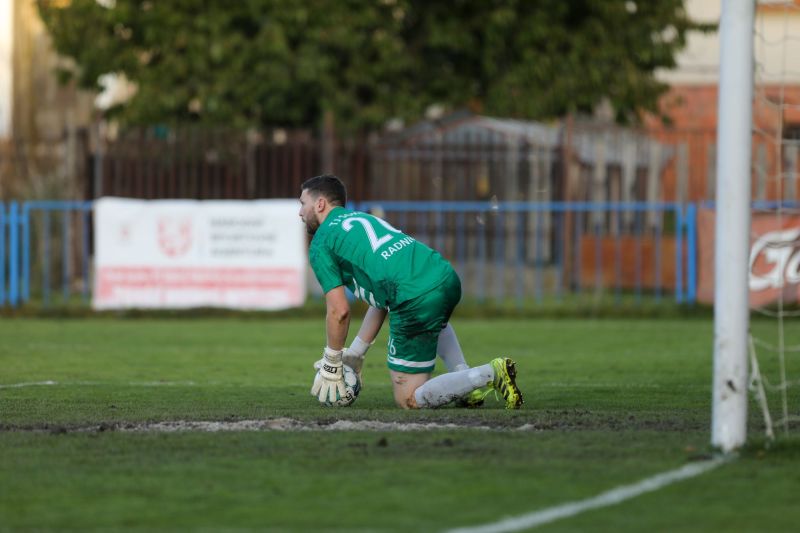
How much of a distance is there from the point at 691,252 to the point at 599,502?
1549cm

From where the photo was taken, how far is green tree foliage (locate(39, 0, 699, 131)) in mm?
27375

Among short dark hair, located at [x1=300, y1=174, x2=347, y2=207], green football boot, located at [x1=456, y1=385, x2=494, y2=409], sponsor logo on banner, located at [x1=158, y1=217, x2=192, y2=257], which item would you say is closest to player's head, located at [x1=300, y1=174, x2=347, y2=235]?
short dark hair, located at [x1=300, y1=174, x2=347, y2=207]

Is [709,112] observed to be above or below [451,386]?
above

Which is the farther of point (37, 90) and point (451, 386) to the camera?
point (37, 90)

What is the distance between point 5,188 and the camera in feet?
83.4

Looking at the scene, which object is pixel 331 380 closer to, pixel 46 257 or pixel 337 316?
pixel 337 316

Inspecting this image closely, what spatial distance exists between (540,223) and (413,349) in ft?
50.4

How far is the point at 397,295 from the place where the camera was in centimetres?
923

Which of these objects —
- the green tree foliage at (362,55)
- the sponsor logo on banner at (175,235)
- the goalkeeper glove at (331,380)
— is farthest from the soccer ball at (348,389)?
the green tree foliage at (362,55)

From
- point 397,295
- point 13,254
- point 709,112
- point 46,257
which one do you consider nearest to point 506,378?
point 397,295

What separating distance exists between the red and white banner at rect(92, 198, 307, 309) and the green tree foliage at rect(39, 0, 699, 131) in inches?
252

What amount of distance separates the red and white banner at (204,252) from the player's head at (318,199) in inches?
446

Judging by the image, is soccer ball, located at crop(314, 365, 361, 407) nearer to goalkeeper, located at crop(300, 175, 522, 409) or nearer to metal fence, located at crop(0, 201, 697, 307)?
goalkeeper, located at crop(300, 175, 522, 409)

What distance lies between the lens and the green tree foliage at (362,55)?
→ 2738 centimetres
